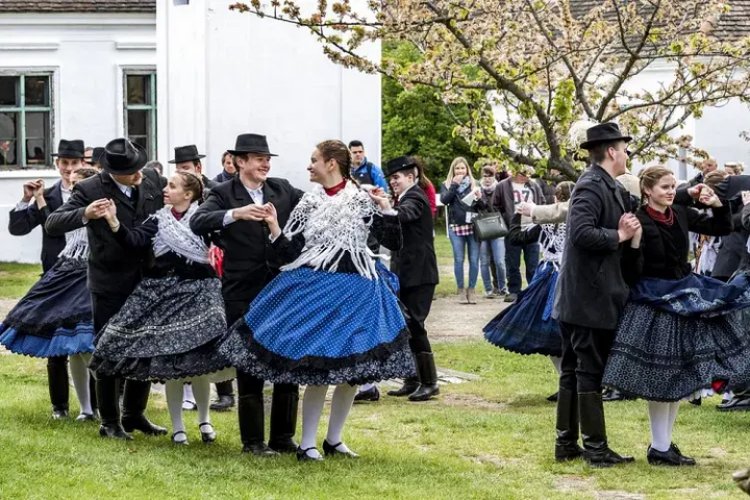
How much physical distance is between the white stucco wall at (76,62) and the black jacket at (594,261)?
17702 millimetres

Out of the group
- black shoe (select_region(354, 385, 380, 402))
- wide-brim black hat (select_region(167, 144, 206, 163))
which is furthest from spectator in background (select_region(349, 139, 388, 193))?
black shoe (select_region(354, 385, 380, 402))

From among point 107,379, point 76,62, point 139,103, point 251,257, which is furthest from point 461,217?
point 251,257

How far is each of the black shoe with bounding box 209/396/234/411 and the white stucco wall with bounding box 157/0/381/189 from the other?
2.99 m

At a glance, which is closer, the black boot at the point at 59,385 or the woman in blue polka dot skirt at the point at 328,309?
the woman in blue polka dot skirt at the point at 328,309

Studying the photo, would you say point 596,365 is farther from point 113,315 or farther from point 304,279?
point 113,315

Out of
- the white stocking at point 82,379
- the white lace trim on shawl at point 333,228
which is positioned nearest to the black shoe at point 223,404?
the white stocking at point 82,379

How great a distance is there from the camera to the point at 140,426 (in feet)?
30.9

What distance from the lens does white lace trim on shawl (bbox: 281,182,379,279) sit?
8.22 meters

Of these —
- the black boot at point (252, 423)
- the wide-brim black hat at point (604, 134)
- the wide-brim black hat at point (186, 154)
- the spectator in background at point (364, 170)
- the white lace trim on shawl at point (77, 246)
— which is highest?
the wide-brim black hat at point (604, 134)

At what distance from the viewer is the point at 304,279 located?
26.8 ft

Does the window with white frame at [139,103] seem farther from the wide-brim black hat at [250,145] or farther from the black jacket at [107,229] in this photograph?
the wide-brim black hat at [250,145]

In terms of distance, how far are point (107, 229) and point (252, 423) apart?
153 cm

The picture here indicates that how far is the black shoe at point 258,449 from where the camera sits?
27.6 feet

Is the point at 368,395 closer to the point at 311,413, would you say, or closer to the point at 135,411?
the point at 135,411
